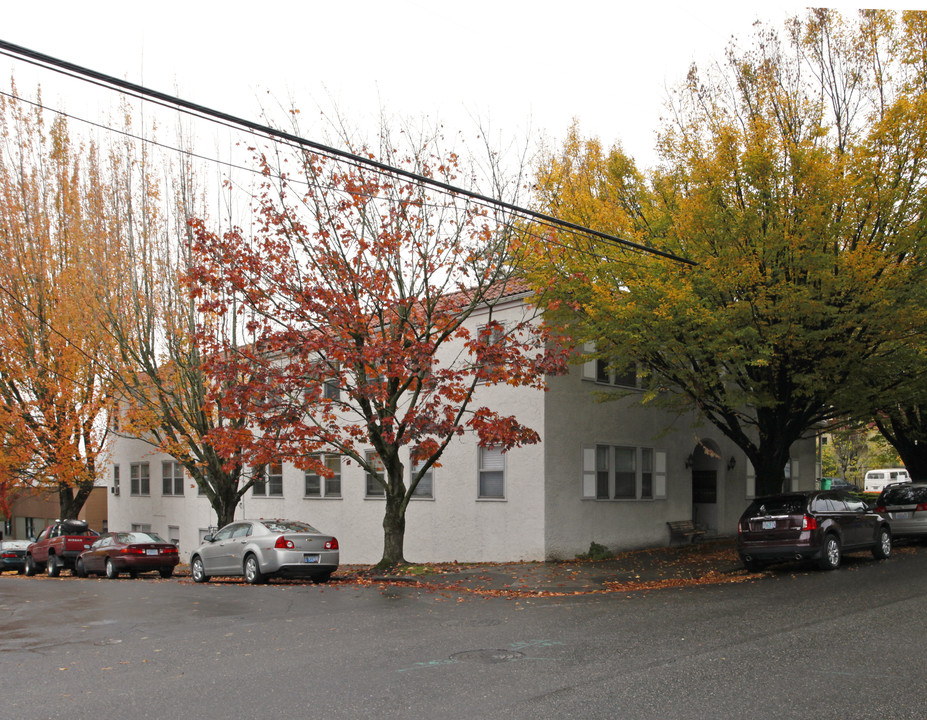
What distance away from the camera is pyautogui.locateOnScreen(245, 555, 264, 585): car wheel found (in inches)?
727

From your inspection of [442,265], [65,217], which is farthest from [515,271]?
[65,217]

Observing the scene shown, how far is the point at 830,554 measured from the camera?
627 inches

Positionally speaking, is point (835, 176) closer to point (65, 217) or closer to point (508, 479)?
point (508, 479)

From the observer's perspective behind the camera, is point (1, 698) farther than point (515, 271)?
No

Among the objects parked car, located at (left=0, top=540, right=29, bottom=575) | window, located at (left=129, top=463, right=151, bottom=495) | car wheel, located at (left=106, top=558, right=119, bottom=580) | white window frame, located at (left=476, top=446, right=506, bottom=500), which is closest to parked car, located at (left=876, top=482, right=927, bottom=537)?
white window frame, located at (left=476, top=446, right=506, bottom=500)

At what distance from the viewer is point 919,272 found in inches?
617

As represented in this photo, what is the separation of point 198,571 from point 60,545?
9.58 meters

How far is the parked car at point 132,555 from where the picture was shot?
23.6m

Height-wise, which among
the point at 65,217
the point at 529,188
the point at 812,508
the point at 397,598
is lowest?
the point at 397,598

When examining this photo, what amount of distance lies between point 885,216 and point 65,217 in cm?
2590

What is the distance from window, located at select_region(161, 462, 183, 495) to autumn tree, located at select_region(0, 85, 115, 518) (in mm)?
3081

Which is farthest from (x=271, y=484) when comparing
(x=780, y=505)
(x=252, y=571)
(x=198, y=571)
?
(x=780, y=505)

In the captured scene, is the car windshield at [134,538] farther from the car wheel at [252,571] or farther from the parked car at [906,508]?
the parked car at [906,508]

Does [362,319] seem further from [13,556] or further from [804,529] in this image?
[13,556]
